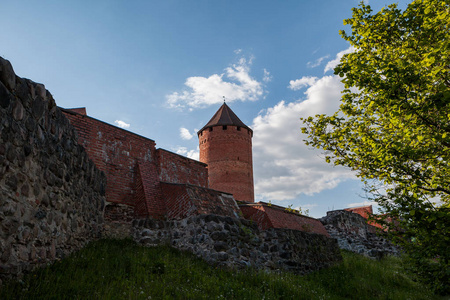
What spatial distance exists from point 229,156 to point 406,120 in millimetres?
24404

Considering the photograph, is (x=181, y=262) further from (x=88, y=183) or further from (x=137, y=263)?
(x=88, y=183)

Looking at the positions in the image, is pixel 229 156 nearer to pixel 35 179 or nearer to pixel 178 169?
pixel 178 169

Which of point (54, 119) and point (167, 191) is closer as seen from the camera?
point (54, 119)

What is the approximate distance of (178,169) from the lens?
12258 millimetres

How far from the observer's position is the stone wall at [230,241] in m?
8.51

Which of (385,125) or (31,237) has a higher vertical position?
(385,125)

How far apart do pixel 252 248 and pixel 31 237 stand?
659 cm

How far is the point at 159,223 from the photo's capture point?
9.42 metres

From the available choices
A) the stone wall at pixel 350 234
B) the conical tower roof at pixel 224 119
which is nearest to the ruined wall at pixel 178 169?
the stone wall at pixel 350 234

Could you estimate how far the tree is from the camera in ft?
18.9

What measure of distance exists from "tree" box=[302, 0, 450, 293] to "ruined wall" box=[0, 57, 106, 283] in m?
5.83

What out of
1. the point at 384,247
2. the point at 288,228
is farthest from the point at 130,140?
the point at 384,247

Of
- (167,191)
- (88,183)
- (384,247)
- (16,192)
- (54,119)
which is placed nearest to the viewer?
(16,192)

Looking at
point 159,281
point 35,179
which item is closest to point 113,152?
point 159,281
